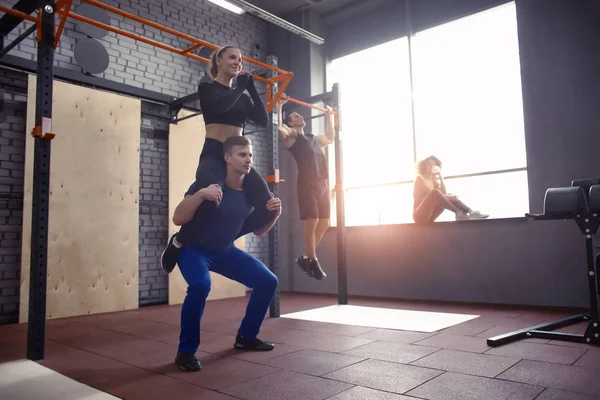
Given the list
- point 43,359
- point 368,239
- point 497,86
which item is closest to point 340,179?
point 368,239

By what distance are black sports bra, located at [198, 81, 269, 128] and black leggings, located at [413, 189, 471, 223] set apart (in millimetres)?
2812

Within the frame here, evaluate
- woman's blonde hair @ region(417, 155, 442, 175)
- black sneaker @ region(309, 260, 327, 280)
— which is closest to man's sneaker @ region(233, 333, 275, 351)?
black sneaker @ region(309, 260, 327, 280)

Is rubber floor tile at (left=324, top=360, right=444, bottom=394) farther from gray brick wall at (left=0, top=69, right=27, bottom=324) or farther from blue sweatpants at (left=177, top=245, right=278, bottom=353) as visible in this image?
gray brick wall at (left=0, top=69, right=27, bottom=324)

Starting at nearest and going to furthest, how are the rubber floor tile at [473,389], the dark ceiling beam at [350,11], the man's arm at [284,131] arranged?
the rubber floor tile at [473,389] → the man's arm at [284,131] → the dark ceiling beam at [350,11]

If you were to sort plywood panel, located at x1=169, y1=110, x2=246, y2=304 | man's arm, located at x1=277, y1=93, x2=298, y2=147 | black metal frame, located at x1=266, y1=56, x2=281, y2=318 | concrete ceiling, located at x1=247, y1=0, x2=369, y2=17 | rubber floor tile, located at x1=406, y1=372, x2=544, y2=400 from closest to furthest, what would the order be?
rubber floor tile, located at x1=406, y1=372, x2=544, y2=400
black metal frame, located at x1=266, y1=56, x2=281, y2=318
man's arm, located at x1=277, y1=93, x2=298, y2=147
plywood panel, located at x1=169, y1=110, x2=246, y2=304
concrete ceiling, located at x1=247, y1=0, x2=369, y2=17

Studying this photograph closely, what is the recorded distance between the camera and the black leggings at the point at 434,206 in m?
5.40

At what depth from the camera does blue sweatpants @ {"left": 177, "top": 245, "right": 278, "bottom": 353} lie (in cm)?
273

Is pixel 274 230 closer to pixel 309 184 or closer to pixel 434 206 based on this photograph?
pixel 309 184

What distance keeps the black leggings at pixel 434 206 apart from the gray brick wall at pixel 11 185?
431 centimetres

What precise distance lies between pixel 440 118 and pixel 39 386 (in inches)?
203

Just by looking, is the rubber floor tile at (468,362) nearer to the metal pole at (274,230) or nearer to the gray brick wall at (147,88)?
the metal pole at (274,230)

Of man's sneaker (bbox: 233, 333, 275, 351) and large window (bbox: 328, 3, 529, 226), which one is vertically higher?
large window (bbox: 328, 3, 529, 226)

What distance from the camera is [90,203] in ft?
16.8

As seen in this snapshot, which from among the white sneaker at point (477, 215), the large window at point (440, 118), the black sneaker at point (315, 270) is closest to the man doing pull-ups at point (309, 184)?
the black sneaker at point (315, 270)
